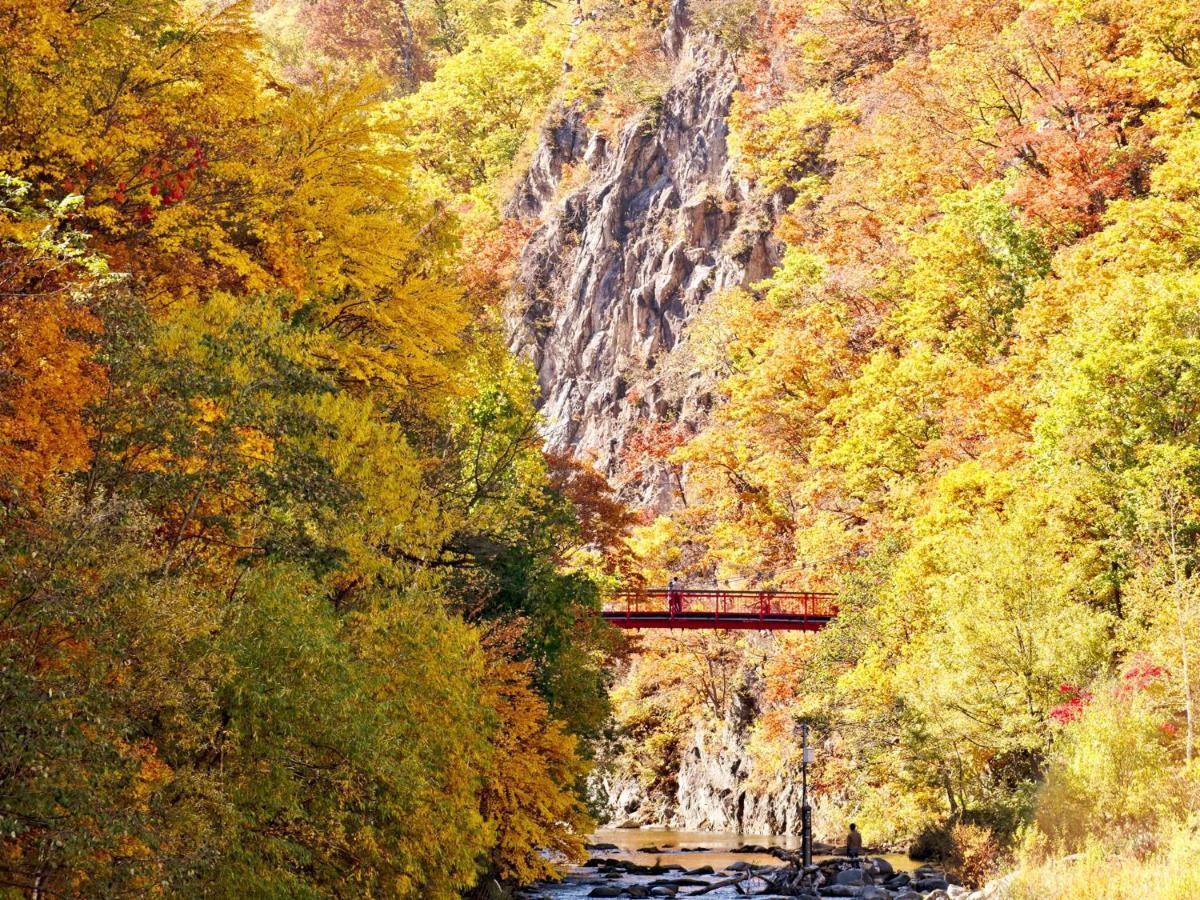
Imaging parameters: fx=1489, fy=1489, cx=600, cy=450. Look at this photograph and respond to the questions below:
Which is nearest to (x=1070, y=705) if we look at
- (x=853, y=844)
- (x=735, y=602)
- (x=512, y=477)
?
(x=853, y=844)

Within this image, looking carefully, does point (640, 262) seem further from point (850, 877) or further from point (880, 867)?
point (850, 877)

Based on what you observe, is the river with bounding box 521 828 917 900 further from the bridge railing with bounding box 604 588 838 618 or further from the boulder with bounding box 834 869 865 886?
the bridge railing with bounding box 604 588 838 618

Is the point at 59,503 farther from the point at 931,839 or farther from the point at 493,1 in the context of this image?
the point at 493,1

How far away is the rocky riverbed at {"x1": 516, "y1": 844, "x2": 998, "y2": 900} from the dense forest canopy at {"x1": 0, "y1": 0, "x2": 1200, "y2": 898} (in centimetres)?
162

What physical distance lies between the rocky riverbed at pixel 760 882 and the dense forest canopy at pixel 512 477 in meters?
1.62

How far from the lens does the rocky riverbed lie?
33.5 meters

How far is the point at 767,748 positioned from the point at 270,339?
122ft

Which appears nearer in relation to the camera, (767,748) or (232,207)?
(232,207)

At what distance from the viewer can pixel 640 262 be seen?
246 feet

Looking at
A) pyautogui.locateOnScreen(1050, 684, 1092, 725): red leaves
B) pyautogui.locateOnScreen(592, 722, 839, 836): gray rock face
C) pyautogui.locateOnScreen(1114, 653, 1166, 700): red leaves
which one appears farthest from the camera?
pyautogui.locateOnScreen(592, 722, 839, 836): gray rock face

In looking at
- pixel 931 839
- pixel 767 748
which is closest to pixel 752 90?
pixel 767 748

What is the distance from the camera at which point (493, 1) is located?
11806 cm

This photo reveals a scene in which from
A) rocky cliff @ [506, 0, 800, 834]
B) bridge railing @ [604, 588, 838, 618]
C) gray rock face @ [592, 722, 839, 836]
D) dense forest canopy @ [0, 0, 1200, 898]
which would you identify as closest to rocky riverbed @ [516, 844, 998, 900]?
dense forest canopy @ [0, 0, 1200, 898]

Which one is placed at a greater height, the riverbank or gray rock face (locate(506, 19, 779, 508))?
gray rock face (locate(506, 19, 779, 508))
